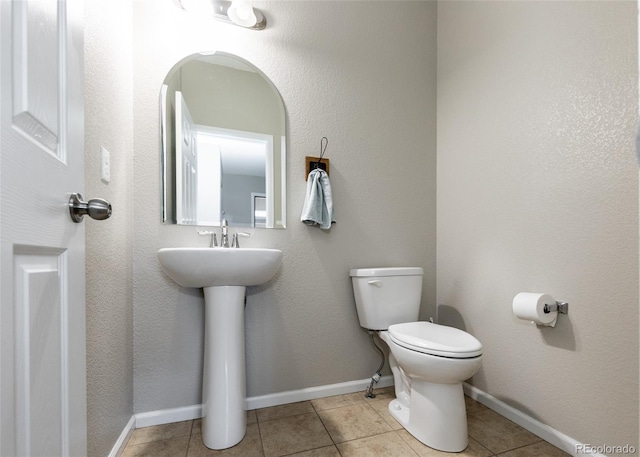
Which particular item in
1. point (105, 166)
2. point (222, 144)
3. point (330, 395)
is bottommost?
point (330, 395)

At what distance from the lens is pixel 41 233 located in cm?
52

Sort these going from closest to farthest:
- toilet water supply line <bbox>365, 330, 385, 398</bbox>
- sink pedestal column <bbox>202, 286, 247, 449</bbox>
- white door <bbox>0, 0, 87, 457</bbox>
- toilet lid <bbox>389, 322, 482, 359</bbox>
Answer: white door <bbox>0, 0, 87, 457</bbox> → toilet lid <bbox>389, 322, 482, 359</bbox> → sink pedestal column <bbox>202, 286, 247, 449</bbox> → toilet water supply line <bbox>365, 330, 385, 398</bbox>

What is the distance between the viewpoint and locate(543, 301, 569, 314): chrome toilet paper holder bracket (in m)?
1.23

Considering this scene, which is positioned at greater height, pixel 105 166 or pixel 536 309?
pixel 105 166

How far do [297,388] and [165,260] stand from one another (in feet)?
3.20

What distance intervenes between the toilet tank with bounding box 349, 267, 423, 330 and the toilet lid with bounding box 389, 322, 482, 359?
4.2 inches

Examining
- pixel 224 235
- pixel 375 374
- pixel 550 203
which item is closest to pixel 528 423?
pixel 375 374

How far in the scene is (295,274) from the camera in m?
1.65

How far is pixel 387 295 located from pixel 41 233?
1.41 m

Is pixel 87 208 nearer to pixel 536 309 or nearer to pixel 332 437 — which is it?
pixel 332 437

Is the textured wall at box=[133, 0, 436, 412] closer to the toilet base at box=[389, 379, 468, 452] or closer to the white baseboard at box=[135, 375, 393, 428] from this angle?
the white baseboard at box=[135, 375, 393, 428]

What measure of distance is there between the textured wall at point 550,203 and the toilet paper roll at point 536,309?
0.18ft

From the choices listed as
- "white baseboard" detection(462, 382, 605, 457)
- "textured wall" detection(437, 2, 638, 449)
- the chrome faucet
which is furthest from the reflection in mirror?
"white baseboard" detection(462, 382, 605, 457)

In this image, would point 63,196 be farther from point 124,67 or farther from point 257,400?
point 257,400
